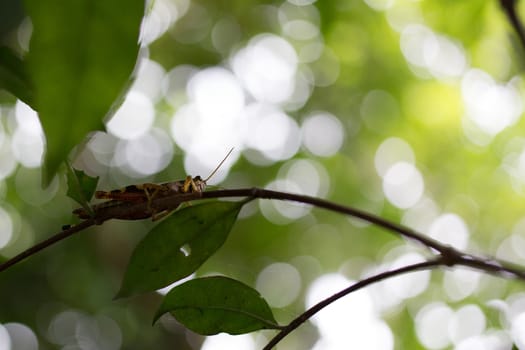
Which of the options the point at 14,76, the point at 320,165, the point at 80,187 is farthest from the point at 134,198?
the point at 320,165

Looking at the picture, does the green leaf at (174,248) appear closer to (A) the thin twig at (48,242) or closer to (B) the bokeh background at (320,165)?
(A) the thin twig at (48,242)

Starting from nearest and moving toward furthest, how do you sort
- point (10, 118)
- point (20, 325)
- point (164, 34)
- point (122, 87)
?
point (122, 87)
point (20, 325)
point (10, 118)
point (164, 34)

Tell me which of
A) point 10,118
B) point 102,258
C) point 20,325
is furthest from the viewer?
point 10,118

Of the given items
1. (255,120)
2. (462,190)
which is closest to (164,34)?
(255,120)

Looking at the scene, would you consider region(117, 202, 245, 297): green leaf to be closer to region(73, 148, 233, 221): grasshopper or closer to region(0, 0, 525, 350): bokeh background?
region(73, 148, 233, 221): grasshopper

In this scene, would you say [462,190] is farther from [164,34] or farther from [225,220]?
[225,220]

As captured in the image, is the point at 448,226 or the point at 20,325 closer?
the point at 20,325

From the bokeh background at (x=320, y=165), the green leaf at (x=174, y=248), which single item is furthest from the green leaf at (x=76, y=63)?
the bokeh background at (x=320, y=165)

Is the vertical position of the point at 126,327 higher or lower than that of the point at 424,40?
lower
